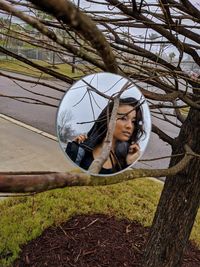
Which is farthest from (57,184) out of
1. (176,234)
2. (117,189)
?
(117,189)

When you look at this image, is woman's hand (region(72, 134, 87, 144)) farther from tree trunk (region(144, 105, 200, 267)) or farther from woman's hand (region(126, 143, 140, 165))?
tree trunk (region(144, 105, 200, 267))

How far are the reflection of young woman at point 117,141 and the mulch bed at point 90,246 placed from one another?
5.12 feet

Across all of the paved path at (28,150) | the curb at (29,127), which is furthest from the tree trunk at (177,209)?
the curb at (29,127)

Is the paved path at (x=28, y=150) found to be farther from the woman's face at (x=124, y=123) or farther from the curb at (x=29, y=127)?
the woman's face at (x=124, y=123)

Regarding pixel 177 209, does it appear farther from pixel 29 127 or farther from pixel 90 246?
pixel 29 127

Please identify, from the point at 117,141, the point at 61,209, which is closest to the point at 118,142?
the point at 117,141

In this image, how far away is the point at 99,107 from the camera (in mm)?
776

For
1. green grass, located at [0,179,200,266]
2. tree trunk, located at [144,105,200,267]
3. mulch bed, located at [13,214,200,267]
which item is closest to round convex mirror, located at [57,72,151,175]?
tree trunk, located at [144,105,200,267]

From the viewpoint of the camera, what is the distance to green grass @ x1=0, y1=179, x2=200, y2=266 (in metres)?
2.43

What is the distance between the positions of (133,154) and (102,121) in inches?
4.3

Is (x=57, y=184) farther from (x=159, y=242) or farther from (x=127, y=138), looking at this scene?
(x=159, y=242)

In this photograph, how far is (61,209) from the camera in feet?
9.15

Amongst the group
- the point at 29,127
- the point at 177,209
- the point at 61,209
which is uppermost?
the point at 177,209

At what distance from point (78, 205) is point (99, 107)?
2221 mm
